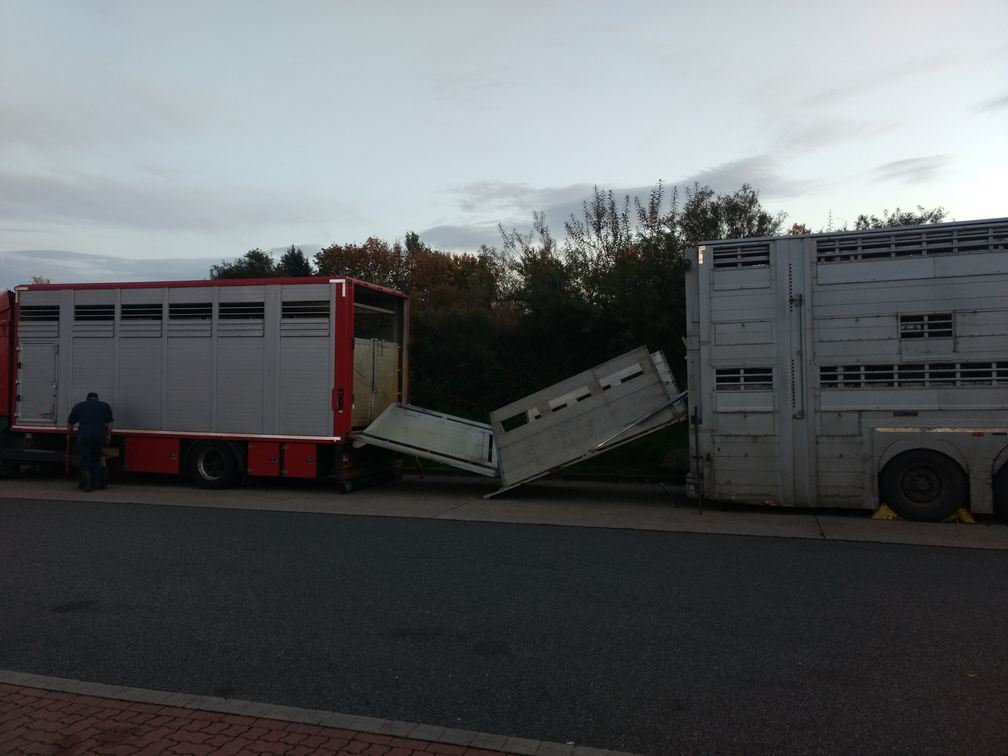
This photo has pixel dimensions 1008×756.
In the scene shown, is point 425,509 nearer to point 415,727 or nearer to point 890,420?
point 890,420

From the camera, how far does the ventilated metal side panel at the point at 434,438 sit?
13.3m

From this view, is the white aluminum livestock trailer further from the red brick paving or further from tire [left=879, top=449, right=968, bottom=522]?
the red brick paving

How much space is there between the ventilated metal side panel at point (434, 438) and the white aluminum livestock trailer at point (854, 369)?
3690 millimetres

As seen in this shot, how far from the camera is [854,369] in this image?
1089 centimetres

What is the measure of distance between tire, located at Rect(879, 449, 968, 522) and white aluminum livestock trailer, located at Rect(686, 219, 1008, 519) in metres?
0.02

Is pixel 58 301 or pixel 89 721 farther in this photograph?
pixel 58 301


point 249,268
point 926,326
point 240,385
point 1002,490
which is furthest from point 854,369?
point 249,268

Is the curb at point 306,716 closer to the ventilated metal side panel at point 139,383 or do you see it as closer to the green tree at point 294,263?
the ventilated metal side panel at point 139,383

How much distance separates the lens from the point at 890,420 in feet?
35.1

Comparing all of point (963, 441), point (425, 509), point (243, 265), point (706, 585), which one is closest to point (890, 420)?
point (963, 441)

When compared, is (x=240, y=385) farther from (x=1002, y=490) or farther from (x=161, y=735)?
(x=1002, y=490)

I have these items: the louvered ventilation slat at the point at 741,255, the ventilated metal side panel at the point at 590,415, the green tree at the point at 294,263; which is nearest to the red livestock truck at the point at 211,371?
the ventilated metal side panel at the point at 590,415

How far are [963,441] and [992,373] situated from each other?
3.13 ft

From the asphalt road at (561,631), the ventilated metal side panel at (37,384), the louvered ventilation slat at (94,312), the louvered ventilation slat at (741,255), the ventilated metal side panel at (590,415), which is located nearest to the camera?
the asphalt road at (561,631)
